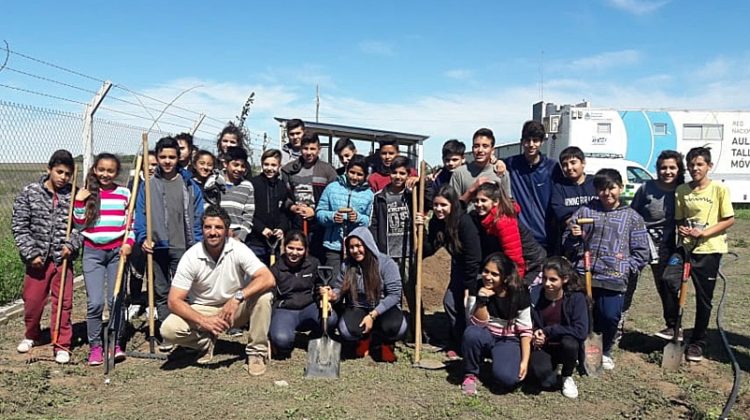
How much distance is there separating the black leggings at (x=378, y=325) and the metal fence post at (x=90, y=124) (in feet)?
14.5

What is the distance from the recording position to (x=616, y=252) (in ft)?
15.4

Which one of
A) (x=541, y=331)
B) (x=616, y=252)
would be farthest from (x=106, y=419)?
(x=616, y=252)

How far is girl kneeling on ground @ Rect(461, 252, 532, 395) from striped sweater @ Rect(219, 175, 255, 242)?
83.4 inches

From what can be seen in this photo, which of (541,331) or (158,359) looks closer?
(541,331)

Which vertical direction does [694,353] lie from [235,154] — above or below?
below

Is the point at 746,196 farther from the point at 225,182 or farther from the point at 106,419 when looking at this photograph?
the point at 106,419

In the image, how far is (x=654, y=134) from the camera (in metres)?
19.0

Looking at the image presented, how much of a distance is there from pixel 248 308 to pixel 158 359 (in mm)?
847

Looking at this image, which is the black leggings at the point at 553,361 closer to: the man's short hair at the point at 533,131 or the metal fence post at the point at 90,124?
the man's short hair at the point at 533,131

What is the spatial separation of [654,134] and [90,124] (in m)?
16.7

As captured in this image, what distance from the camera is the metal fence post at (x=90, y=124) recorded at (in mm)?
7369

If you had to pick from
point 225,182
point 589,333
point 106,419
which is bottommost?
point 106,419

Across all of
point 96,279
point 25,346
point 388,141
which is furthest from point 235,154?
point 25,346

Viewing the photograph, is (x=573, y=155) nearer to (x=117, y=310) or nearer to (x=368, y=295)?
(x=368, y=295)
